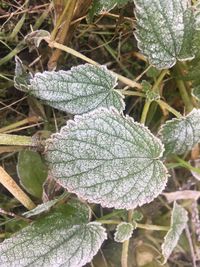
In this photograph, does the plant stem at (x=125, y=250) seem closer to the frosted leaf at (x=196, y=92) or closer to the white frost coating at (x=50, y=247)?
the white frost coating at (x=50, y=247)

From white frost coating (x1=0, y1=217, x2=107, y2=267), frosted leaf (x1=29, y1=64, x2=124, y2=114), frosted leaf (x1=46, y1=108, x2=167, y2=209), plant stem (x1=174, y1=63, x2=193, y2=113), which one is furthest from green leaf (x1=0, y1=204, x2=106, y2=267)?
plant stem (x1=174, y1=63, x2=193, y2=113)

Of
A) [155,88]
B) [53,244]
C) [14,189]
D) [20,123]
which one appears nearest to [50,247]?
[53,244]

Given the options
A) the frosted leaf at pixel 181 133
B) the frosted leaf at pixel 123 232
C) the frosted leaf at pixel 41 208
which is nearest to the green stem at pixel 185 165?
the frosted leaf at pixel 181 133

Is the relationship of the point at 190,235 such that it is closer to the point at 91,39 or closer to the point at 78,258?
the point at 78,258

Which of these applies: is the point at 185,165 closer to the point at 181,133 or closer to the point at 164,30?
the point at 181,133

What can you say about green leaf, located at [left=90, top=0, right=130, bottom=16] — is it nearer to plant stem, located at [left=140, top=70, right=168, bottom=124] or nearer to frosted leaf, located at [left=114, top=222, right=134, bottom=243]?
plant stem, located at [left=140, top=70, right=168, bottom=124]

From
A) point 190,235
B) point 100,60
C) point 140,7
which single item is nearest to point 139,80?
point 100,60
